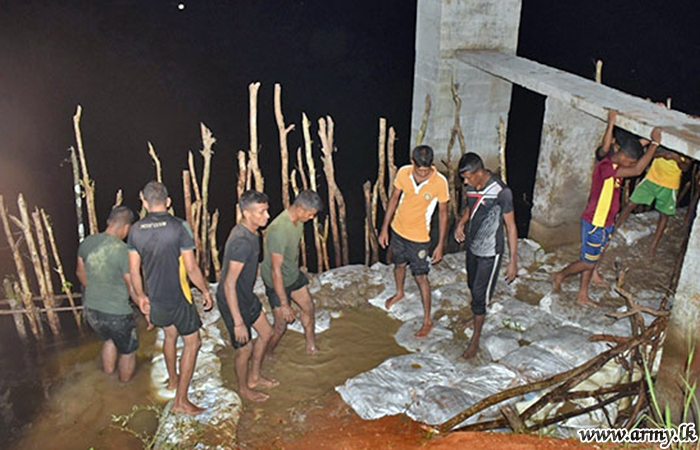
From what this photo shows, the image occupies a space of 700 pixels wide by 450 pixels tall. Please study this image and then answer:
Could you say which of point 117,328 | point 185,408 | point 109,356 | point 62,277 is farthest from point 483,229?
point 62,277

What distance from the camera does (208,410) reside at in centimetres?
498

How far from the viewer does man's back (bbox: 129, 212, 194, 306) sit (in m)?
4.62

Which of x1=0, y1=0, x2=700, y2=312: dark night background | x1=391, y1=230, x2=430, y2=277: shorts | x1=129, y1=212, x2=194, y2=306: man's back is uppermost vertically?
x1=129, y1=212, x2=194, y2=306: man's back

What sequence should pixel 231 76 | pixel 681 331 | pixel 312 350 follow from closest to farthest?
pixel 681 331 → pixel 312 350 → pixel 231 76

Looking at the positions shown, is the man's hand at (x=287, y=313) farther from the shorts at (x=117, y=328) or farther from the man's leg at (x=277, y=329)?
the shorts at (x=117, y=328)

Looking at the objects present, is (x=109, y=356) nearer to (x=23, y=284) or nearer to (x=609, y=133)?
(x=23, y=284)

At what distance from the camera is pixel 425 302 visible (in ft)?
19.7

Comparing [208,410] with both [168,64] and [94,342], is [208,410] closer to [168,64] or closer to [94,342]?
[94,342]

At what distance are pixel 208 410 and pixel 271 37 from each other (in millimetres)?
17060

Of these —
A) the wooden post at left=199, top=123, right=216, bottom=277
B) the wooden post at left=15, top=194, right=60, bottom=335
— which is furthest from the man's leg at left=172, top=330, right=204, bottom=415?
the wooden post at left=15, top=194, right=60, bottom=335

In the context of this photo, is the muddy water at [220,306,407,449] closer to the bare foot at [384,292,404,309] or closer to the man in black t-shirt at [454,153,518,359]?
the bare foot at [384,292,404,309]

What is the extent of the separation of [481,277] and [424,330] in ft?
2.73

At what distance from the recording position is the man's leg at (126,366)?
539 centimetres

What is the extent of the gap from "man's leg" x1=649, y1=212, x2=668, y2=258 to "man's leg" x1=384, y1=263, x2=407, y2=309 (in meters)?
2.98
